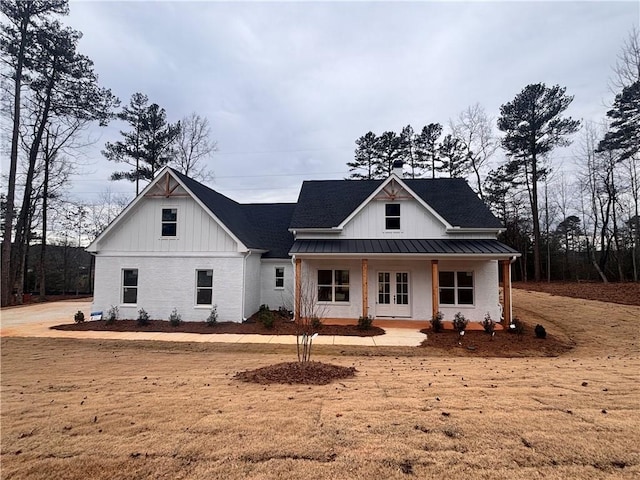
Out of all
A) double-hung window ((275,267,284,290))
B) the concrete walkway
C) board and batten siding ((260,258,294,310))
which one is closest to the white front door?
the concrete walkway

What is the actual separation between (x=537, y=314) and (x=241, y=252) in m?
15.2

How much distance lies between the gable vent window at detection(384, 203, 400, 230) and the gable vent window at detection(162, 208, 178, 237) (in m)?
9.78

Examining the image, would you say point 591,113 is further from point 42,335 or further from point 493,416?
point 42,335

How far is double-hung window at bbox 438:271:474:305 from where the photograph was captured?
14.7 m

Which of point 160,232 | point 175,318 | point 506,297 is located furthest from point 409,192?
point 175,318

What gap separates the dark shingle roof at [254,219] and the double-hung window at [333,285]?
9.44 feet

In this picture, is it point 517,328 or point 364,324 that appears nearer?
point 517,328

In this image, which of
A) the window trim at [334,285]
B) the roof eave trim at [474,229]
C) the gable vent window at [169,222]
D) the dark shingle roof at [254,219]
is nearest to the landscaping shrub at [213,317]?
the dark shingle roof at [254,219]

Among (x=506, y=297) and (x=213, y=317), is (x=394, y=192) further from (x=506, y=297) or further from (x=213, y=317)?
(x=213, y=317)

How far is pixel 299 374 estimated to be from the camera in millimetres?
6547

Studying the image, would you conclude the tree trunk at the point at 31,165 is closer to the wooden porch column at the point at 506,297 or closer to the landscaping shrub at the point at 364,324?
the landscaping shrub at the point at 364,324

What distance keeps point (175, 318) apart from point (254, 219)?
8.43 meters

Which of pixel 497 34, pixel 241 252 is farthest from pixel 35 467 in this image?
pixel 497 34

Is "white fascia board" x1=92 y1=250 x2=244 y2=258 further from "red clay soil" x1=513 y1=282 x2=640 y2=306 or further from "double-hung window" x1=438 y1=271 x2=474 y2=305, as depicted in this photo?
"red clay soil" x1=513 y1=282 x2=640 y2=306
